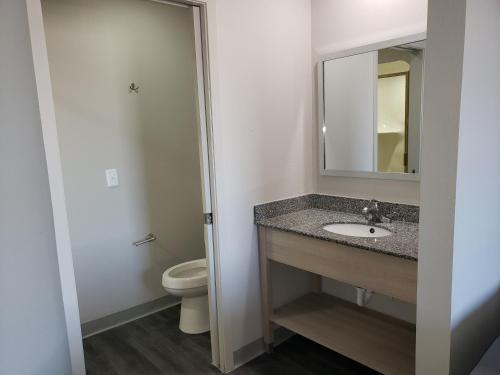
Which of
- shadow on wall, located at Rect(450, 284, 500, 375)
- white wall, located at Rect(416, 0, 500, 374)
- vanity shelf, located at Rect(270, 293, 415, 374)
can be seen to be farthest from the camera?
vanity shelf, located at Rect(270, 293, 415, 374)

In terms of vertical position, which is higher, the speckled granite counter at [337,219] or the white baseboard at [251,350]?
the speckled granite counter at [337,219]

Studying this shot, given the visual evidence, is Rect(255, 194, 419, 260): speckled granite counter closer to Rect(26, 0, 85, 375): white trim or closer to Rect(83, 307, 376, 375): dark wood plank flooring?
Rect(83, 307, 376, 375): dark wood plank flooring

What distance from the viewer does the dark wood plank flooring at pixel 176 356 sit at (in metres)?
2.23

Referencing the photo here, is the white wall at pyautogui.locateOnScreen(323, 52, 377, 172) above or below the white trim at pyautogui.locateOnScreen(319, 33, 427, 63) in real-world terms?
below

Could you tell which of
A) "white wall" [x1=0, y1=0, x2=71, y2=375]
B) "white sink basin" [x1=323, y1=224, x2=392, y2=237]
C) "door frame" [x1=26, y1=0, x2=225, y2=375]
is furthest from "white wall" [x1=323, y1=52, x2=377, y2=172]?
"white wall" [x1=0, y1=0, x2=71, y2=375]

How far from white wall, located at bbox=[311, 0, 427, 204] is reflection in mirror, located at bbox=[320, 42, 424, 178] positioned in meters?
0.08

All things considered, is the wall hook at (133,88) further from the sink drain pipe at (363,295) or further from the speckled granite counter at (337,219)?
the sink drain pipe at (363,295)

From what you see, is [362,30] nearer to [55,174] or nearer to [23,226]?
[55,174]

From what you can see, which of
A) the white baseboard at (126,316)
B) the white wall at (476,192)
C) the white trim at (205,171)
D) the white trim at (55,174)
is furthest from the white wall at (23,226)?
the white wall at (476,192)

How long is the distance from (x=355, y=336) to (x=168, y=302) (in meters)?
1.62

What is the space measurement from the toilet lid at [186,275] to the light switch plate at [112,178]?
0.74 meters

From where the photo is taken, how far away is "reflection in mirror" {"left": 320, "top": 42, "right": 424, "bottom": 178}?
79.9 inches

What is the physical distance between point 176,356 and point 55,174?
1.48 metres

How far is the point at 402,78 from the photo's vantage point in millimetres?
2051
